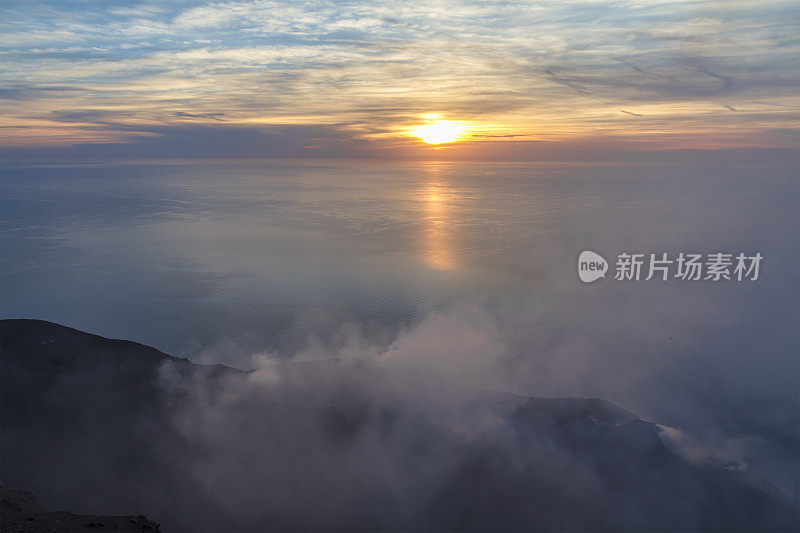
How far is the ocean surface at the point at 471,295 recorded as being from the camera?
1805 inches

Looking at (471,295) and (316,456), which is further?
(471,295)

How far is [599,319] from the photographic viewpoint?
62031 millimetres

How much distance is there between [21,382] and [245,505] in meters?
14.3

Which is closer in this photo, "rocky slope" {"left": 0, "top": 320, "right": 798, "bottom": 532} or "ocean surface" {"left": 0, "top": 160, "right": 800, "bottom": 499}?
"rocky slope" {"left": 0, "top": 320, "right": 798, "bottom": 532}

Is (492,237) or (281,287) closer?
(281,287)

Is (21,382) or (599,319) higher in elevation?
(21,382)

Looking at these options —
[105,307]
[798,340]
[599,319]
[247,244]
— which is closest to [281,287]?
[105,307]

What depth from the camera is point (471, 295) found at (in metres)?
67.9

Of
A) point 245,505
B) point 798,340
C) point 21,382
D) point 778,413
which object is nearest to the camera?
point 245,505

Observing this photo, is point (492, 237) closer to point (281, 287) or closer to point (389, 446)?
point (281, 287)

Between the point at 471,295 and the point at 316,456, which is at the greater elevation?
the point at 316,456

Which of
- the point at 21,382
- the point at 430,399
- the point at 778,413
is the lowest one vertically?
the point at 778,413

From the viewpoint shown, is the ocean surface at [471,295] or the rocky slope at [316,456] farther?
the ocean surface at [471,295]

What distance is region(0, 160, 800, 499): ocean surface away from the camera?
45.8m
